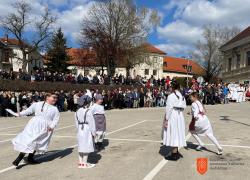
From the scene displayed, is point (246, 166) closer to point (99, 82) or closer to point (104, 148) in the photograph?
point (104, 148)

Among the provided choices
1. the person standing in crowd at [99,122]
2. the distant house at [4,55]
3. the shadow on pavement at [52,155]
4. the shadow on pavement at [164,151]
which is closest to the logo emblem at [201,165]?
the shadow on pavement at [164,151]

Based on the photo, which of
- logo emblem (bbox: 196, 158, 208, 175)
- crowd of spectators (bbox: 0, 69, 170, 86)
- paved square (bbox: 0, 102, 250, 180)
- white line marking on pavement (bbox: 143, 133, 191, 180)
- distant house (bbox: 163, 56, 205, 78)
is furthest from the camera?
distant house (bbox: 163, 56, 205, 78)

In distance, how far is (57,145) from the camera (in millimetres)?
12711

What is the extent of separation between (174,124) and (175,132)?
211mm

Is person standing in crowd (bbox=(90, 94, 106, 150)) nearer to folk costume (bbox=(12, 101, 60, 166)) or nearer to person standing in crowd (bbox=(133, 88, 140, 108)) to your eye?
folk costume (bbox=(12, 101, 60, 166))

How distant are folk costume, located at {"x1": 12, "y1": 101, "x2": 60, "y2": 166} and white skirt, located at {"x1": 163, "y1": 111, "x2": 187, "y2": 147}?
2.85 m

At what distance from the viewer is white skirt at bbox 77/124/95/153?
9336 mm

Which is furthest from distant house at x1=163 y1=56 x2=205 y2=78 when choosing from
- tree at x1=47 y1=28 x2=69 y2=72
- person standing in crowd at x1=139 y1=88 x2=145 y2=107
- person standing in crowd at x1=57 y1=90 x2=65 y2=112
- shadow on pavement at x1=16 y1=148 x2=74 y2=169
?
shadow on pavement at x1=16 y1=148 x2=74 y2=169

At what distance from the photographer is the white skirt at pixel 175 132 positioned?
10.1 metres

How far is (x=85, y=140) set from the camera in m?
9.38

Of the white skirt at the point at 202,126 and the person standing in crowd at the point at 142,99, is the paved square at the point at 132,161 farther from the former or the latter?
the person standing in crowd at the point at 142,99

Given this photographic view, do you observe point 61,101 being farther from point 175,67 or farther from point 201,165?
point 175,67

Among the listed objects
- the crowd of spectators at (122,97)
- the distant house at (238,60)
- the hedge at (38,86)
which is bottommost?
the crowd of spectators at (122,97)

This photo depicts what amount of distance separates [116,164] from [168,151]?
2280 mm
